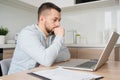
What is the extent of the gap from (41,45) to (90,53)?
1.62 meters

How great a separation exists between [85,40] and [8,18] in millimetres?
1441

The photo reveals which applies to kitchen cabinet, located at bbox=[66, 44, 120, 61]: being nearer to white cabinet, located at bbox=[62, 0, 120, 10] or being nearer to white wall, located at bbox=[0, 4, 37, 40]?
white cabinet, located at bbox=[62, 0, 120, 10]

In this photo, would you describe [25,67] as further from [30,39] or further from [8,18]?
[8,18]

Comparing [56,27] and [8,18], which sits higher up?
[8,18]

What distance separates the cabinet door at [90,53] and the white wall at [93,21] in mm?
445

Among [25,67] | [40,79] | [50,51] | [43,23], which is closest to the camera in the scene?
[40,79]

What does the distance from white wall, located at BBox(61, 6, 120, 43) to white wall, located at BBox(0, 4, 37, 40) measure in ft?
2.74

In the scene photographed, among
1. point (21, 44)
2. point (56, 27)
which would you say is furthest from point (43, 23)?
point (21, 44)

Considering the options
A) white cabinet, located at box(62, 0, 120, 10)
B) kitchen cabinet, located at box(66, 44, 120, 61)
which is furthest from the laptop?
white cabinet, located at box(62, 0, 120, 10)

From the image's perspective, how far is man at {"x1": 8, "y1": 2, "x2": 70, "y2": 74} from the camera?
3.34 ft

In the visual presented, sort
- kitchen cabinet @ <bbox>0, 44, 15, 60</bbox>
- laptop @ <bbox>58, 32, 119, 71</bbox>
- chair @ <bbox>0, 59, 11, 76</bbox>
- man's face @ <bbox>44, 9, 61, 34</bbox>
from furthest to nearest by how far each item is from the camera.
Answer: kitchen cabinet @ <bbox>0, 44, 15, 60</bbox> → man's face @ <bbox>44, 9, 61, 34</bbox> → chair @ <bbox>0, 59, 11, 76</bbox> → laptop @ <bbox>58, 32, 119, 71</bbox>

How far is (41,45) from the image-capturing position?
3.48 ft

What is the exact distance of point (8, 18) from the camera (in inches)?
104

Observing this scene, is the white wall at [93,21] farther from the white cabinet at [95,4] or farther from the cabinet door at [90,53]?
the cabinet door at [90,53]
